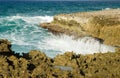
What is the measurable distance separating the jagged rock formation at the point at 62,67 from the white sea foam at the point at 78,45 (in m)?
22.9

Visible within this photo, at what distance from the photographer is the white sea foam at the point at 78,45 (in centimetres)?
4300

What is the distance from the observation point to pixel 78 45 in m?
46.4

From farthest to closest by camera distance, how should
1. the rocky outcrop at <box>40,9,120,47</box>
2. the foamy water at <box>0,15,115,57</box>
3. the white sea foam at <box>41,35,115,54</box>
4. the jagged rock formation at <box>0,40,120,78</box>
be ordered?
the rocky outcrop at <box>40,9,120,47</box>, the white sea foam at <box>41,35,115,54</box>, the foamy water at <box>0,15,115,57</box>, the jagged rock formation at <box>0,40,120,78</box>

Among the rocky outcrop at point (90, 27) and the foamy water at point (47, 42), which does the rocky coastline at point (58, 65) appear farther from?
the rocky outcrop at point (90, 27)

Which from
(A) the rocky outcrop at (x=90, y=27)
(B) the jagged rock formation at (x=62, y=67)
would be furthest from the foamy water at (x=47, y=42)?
(B) the jagged rock formation at (x=62, y=67)

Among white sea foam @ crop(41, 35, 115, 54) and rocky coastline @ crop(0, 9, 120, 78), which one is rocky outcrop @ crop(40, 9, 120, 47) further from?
rocky coastline @ crop(0, 9, 120, 78)

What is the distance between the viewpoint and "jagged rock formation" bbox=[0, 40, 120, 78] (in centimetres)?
1622

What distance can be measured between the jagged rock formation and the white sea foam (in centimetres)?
2289

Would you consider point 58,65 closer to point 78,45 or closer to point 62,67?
point 62,67

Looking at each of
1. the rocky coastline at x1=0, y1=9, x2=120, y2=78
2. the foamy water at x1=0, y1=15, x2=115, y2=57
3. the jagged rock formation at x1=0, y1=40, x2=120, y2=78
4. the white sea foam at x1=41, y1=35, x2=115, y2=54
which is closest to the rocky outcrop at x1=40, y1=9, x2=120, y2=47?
the white sea foam at x1=41, y1=35, x2=115, y2=54

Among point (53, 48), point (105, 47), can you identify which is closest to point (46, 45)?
point (53, 48)

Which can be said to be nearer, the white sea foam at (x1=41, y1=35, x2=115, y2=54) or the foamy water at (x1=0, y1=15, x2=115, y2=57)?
the foamy water at (x1=0, y1=15, x2=115, y2=57)

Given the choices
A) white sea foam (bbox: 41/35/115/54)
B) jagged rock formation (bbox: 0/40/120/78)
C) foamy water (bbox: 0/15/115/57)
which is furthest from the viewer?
white sea foam (bbox: 41/35/115/54)

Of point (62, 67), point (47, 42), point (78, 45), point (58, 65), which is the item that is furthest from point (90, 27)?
point (62, 67)
